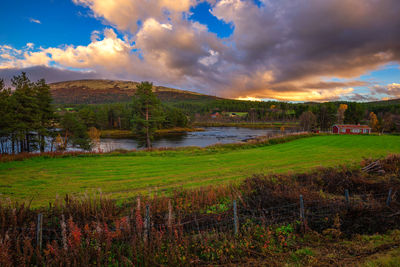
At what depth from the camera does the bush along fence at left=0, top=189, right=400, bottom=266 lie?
15.6 feet

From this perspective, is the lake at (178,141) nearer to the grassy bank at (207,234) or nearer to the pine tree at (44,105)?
the pine tree at (44,105)

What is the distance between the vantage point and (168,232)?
5797 millimetres

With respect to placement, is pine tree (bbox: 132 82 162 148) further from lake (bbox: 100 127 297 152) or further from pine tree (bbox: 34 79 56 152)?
pine tree (bbox: 34 79 56 152)

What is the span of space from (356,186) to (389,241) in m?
5.68

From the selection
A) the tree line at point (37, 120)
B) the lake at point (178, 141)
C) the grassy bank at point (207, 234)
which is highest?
the tree line at point (37, 120)

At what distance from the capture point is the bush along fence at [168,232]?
188 inches

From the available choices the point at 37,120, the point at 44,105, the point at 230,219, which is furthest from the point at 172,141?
the point at 230,219

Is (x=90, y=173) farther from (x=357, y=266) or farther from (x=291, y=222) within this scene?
(x=357, y=266)

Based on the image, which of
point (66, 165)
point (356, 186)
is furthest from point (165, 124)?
point (356, 186)

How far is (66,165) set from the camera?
17719 mm

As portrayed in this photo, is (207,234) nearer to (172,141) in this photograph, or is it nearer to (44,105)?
(44,105)

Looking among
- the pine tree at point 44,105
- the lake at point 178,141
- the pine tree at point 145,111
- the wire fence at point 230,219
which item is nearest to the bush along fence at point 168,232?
the wire fence at point 230,219

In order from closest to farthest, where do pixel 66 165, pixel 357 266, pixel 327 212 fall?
pixel 357 266, pixel 327 212, pixel 66 165

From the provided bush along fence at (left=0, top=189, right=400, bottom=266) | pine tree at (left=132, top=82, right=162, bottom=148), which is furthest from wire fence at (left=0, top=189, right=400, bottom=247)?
pine tree at (left=132, top=82, right=162, bottom=148)
